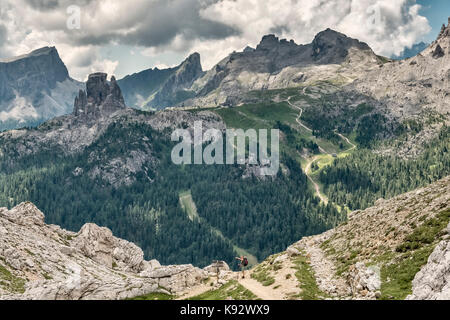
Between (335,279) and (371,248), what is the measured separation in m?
10.4

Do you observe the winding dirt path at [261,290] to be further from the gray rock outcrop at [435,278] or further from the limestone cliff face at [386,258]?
the gray rock outcrop at [435,278]

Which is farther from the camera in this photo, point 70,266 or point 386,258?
point 70,266

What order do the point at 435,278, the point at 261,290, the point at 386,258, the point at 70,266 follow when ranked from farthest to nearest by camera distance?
the point at 70,266 < the point at 261,290 < the point at 386,258 < the point at 435,278

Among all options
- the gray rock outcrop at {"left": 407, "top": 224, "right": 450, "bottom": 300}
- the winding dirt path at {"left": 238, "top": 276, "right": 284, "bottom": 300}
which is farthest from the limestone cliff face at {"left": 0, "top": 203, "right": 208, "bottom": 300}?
the gray rock outcrop at {"left": 407, "top": 224, "right": 450, "bottom": 300}

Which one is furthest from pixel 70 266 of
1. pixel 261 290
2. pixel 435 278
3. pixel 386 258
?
pixel 435 278

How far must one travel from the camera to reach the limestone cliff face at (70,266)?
53.5 meters

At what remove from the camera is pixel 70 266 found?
232 ft

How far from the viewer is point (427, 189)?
73188 millimetres

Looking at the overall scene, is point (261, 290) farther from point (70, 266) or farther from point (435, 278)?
point (70, 266)

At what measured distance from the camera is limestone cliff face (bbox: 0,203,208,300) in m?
53.5

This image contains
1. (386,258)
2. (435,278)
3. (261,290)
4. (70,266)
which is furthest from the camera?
(70,266)

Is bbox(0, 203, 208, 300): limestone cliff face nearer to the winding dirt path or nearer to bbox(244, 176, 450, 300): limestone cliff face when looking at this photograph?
the winding dirt path
